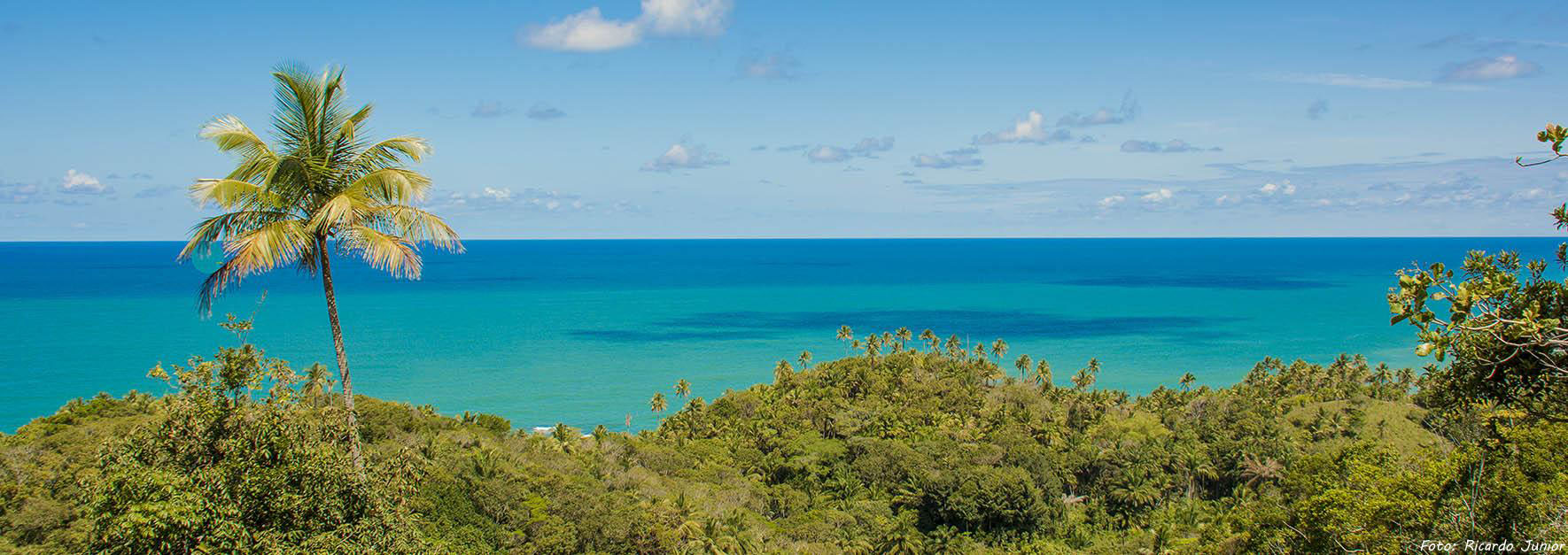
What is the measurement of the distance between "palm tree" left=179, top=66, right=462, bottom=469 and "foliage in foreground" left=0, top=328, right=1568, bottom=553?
4.02ft

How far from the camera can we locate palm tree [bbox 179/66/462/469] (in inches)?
400

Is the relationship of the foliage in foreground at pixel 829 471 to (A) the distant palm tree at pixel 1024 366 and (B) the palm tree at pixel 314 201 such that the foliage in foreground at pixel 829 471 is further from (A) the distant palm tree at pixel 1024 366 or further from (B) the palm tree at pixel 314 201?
(A) the distant palm tree at pixel 1024 366

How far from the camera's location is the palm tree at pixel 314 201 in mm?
10172

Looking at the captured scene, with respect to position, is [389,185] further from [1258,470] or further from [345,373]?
[1258,470]

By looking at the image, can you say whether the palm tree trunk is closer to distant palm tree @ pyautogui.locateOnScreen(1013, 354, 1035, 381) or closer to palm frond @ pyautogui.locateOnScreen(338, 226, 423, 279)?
palm frond @ pyautogui.locateOnScreen(338, 226, 423, 279)

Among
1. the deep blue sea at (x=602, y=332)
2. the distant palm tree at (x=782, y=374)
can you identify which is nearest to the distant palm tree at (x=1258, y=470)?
the deep blue sea at (x=602, y=332)

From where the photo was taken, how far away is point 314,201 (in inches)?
427

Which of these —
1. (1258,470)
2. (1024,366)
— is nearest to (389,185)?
(1258,470)

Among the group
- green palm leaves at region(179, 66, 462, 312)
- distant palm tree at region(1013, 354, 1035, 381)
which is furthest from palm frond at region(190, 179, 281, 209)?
distant palm tree at region(1013, 354, 1035, 381)

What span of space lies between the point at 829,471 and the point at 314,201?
43482mm

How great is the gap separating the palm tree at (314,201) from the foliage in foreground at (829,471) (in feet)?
4.02

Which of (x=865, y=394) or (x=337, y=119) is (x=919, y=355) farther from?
(x=337, y=119)

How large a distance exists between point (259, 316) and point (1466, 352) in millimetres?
140341

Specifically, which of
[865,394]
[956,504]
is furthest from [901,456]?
[865,394]
